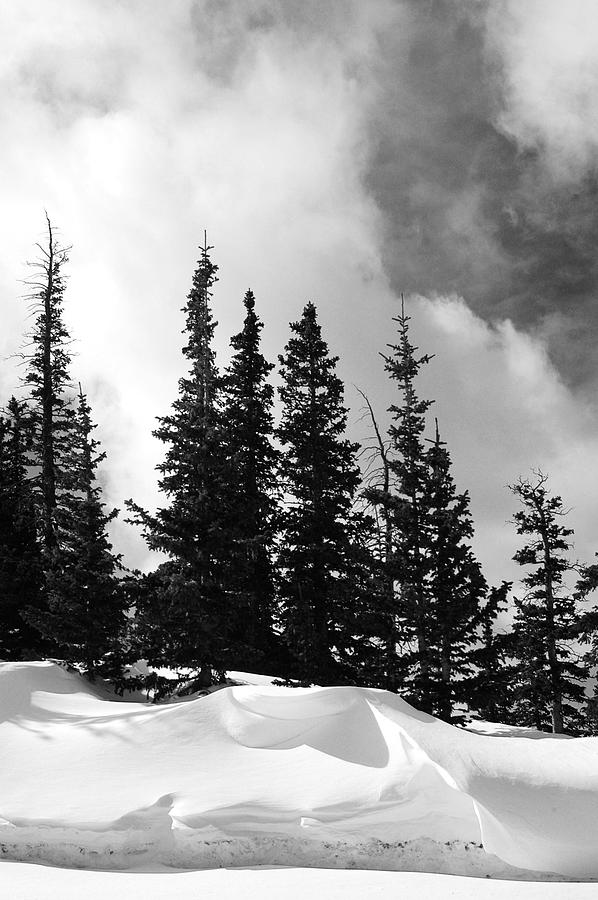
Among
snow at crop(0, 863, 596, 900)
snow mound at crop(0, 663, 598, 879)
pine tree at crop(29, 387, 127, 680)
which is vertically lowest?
snow at crop(0, 863, 596, 900)

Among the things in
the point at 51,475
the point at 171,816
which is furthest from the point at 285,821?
the point at 51,475

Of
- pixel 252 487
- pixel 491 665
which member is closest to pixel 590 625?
pixel 491 665

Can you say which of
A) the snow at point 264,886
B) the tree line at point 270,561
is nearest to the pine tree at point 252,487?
the tree line at point 270,561

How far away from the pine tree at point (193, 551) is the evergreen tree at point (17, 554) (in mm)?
5951

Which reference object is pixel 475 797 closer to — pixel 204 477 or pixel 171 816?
pixel 171 816

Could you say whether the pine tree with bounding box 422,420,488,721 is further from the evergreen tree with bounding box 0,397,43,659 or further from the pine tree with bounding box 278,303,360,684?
the evergreen tree with bounding box 0,397,43,659

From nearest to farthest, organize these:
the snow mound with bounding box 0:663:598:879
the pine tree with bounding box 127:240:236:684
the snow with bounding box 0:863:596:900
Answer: the snow with bounding box 0:863:596:900 < the snow mound with bounding box 0:663:598:879 < the pine tree with bounding box 127:240:236:684

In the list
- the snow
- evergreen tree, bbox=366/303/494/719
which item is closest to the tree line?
evergreen tree, bbox=366/303/494/719

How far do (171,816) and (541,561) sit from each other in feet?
70.8

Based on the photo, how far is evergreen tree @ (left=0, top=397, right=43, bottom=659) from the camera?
2034 centimetres

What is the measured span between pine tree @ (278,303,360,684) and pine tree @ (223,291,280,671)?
105 centimetres

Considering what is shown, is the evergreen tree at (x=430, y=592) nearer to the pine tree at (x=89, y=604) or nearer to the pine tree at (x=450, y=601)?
the pine tree at (x=450, y=601)

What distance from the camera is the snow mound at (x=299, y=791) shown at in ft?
21.2

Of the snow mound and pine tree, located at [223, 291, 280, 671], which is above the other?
pine tree, located at [223, 291, 280, 671]
